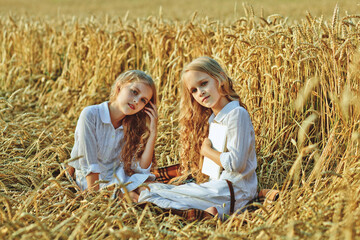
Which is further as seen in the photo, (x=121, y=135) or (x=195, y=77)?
(x=121, y=135)

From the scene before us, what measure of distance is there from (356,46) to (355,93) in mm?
324

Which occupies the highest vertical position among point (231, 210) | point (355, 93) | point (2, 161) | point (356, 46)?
point (356, 46)

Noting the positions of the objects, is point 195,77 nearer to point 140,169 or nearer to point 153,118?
point 153,118

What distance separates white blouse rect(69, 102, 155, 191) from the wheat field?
185 mm

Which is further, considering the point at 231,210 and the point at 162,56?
the point at 162,56

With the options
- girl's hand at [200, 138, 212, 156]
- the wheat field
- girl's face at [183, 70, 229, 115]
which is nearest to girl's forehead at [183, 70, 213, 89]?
girl's face at [183, 70, 229, 115]

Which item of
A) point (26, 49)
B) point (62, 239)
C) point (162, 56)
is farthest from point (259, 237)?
point (26, 49)

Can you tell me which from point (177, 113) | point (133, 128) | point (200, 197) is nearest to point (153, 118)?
point (133, 128)

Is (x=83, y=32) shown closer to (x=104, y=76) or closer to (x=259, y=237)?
(x=104, y=76)

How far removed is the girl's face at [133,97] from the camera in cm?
265

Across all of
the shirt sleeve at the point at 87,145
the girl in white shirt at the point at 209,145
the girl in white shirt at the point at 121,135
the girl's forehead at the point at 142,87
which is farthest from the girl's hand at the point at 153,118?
the shirt sleeve at the point at 87,145

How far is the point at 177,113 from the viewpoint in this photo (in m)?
3.65

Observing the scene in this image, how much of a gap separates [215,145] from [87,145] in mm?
800

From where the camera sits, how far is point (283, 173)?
9.26 ft
